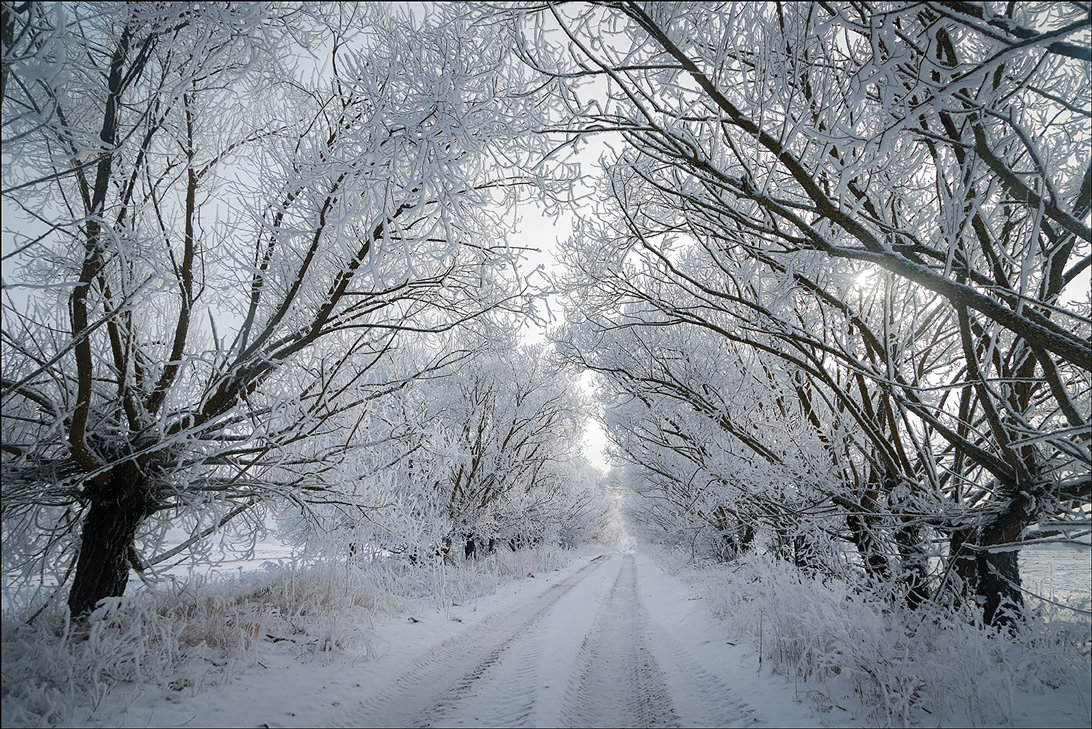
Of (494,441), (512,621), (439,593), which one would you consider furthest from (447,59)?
(494,441)

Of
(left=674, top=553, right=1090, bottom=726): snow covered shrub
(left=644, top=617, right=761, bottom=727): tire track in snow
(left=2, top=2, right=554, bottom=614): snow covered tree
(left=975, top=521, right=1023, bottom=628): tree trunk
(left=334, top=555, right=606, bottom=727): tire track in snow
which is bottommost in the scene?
(left=334, top=555, right=606, bottom=727): tire track in snow

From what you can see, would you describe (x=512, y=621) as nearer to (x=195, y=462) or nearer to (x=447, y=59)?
(x=195, y=462)

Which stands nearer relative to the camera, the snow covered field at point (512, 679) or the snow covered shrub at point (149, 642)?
the snow covered shrub at point (149, 642)

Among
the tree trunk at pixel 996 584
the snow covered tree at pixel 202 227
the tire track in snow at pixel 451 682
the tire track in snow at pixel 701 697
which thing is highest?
the snow covered tree at pixel 202 227

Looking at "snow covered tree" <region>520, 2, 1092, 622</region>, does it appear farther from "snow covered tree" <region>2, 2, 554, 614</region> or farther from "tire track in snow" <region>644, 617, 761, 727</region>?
"tire track in snow" <region>644, 617, 761, 727</region>

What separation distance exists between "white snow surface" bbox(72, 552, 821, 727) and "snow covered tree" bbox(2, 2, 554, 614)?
1456 mm

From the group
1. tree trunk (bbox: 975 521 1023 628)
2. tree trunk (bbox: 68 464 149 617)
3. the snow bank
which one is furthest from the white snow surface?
tree trunk (bbox: 975 521 1023 628)

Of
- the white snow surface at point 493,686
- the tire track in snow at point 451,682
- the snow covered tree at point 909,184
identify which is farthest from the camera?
the tire track in snow at point 451,682

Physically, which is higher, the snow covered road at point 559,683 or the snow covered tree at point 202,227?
the snow covered tree at point 202,227

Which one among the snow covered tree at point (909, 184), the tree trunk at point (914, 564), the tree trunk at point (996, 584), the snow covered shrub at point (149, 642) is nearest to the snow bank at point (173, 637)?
the snow covered shrub at point (149, 642)

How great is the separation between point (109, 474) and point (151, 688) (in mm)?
1633

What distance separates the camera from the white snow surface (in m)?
3.13

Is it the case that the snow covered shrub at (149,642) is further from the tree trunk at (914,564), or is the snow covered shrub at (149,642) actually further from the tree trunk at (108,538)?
the tree trunk at (914,564)

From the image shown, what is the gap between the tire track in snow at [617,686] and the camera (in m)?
3.35
